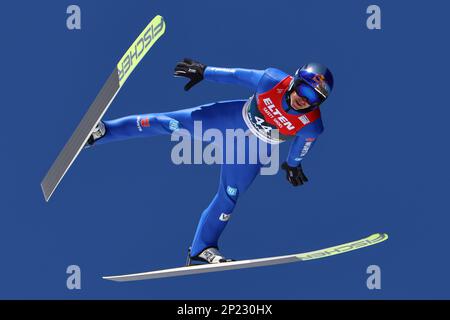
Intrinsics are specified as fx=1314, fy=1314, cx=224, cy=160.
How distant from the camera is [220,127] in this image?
429 inches

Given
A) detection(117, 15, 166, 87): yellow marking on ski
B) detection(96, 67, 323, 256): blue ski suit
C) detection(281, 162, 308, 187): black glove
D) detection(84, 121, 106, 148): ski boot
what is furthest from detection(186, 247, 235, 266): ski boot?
detection(117, 15, 166, 87): yellow marking on ski

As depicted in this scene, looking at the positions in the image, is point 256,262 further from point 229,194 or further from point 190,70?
point 190,70

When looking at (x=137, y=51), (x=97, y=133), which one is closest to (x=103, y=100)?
(x=137, y=51)

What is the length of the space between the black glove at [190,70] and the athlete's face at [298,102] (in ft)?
2.71

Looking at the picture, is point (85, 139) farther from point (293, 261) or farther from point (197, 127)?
point (293, 261)

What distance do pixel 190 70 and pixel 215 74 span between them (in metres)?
0.21

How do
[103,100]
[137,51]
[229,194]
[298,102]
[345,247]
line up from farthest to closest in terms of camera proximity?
[229,194] < [345,247] < [298,102] < [103,100] < [137,51]

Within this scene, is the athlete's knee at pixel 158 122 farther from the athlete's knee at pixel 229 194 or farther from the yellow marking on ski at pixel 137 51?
the yellow marking on ski at pixel 137 51

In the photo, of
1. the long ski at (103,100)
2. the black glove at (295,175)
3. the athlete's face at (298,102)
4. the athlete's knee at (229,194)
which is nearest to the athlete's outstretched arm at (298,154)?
the black glove at (295,175)

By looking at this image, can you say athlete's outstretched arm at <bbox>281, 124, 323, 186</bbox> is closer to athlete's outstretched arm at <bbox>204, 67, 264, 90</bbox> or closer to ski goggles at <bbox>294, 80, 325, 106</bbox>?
ski goggles at <bbox>294, 80, 325, 106</bbox>

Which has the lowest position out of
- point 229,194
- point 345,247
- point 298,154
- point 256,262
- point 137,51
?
point 256,262

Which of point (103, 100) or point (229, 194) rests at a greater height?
point (103, 100)

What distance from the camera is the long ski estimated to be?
33.0ft

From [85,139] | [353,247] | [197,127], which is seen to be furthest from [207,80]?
[353,247]
